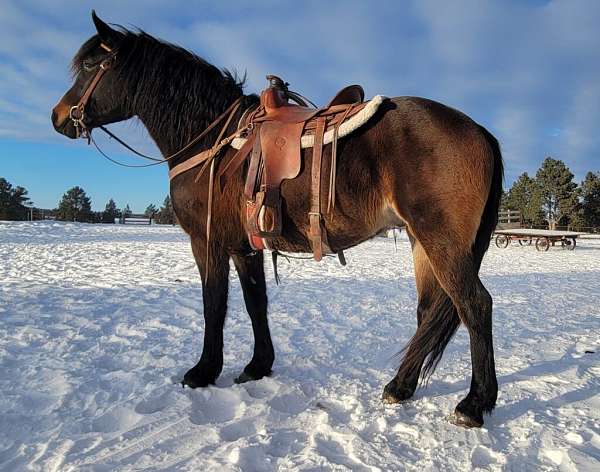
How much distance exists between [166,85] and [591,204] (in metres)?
46.5

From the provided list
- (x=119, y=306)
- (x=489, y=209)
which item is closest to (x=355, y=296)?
(x=119, y=306)

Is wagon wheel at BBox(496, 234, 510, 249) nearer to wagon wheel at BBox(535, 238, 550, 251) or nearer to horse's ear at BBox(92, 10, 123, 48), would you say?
wagon wheel at BBox(535, 238, 550, 251)

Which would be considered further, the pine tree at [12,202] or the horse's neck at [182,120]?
the pine tree at [12,202]

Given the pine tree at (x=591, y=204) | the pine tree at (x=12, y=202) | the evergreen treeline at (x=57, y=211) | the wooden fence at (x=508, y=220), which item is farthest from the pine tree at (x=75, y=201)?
the pine tree at (x=591, y=204)

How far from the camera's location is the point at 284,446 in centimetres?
184

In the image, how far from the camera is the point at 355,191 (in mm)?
2123

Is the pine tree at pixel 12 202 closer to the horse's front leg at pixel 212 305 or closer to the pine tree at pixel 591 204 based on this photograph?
the horse's front leg at pixel 212 305

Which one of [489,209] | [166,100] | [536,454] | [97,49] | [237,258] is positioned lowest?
[536,454]

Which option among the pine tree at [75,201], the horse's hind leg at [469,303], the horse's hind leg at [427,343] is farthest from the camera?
the pine tree at [75,201]

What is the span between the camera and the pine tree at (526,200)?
39656mm

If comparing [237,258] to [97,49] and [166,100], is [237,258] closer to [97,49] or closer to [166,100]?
[166,100]

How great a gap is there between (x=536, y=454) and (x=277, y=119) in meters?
2.30

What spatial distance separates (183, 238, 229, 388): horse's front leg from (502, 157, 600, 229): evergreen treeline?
4267 centimetres

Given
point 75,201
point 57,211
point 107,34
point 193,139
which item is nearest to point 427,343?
point 193,139
